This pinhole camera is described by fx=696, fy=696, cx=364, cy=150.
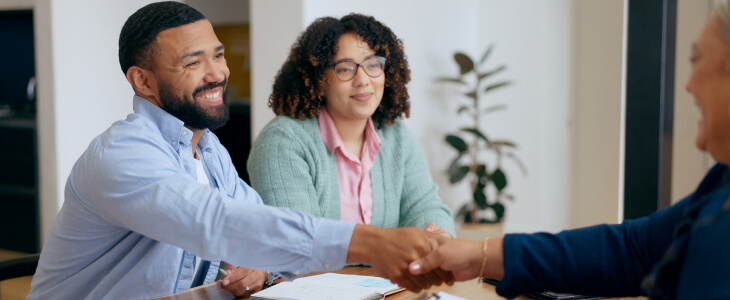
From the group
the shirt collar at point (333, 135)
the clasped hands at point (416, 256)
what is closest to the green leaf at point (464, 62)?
the shirt collar at point (333, 135)

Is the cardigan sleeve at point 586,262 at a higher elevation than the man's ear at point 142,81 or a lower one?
lower

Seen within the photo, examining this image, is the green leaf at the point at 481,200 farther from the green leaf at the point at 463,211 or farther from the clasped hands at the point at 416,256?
the clasped hands at the point at 416,256

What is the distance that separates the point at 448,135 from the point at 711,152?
3.36 m

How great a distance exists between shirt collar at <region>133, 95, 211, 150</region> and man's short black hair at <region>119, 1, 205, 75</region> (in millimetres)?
92

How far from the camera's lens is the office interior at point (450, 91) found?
3.46 metres

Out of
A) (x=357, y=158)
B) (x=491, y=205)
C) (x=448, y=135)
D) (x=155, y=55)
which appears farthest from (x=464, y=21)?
(x=155, y=55)

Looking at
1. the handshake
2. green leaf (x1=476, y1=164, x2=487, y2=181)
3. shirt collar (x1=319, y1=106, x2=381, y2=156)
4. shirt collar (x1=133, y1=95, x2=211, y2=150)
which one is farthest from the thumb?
green leaf (x1=476, y1=164, x2=487, y2=181)

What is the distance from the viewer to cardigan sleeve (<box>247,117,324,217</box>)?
2.19 metres

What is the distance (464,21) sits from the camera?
15.4 ft

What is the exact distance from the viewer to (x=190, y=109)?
167 cm

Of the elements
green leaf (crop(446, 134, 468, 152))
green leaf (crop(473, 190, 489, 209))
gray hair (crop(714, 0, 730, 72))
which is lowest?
green leaf (crop(473, 190, 489, 209))

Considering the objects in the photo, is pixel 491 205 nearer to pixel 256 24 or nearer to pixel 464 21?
pixel 464 21

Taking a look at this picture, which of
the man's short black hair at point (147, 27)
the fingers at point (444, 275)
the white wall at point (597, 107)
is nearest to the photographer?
the fingers at point (444, 275)

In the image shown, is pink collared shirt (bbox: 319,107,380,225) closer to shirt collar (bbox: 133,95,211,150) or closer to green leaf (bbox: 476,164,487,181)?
shirt collar (bbox: 133,95,211,150)
